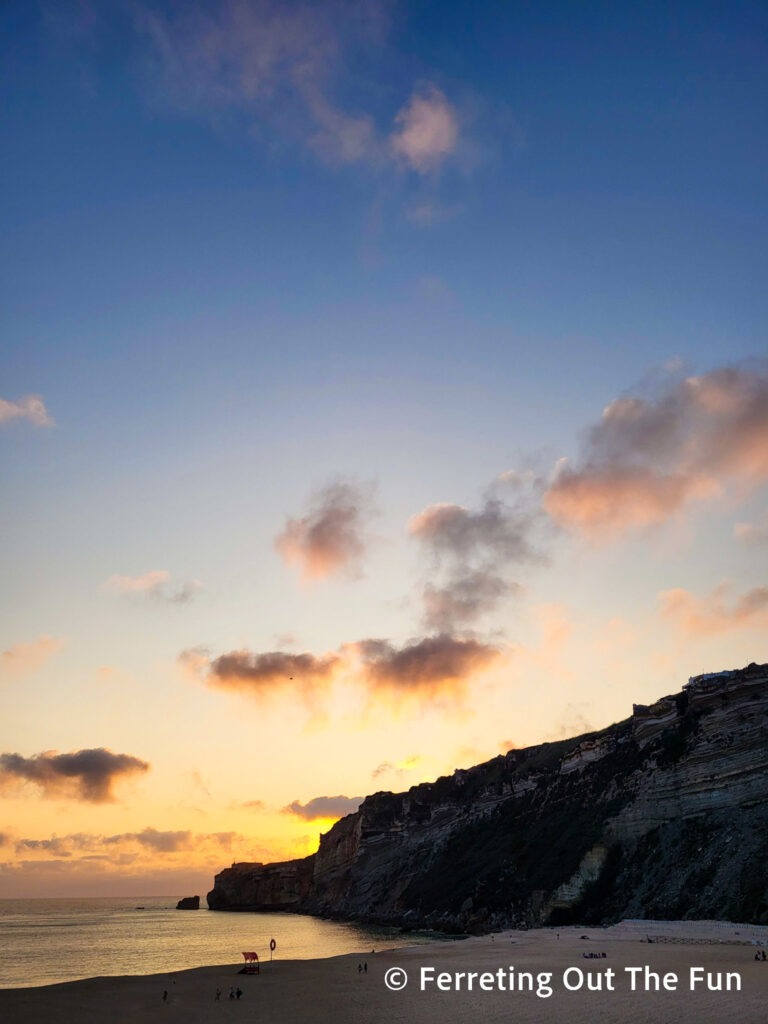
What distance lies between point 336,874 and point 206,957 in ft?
366

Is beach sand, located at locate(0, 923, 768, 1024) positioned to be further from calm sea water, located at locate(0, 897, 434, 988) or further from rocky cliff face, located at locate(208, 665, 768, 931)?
calm sea water, located at locate(0, 897, 434, 988)

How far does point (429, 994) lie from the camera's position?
46469 mm

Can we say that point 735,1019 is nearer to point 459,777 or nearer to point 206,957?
point 206,957

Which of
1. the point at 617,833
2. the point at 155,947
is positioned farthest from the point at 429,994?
the point at 155,947

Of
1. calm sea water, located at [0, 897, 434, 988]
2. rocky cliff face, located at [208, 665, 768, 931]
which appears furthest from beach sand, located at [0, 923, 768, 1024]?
calm sea water, located at [0, 897, 434, 988]

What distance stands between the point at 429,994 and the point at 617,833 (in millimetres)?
60749

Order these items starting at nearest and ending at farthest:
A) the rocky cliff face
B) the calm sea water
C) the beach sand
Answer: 1. the beach sand
2. the calm sea water
3. the rocky cliff face

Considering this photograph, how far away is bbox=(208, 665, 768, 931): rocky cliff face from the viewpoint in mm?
81688

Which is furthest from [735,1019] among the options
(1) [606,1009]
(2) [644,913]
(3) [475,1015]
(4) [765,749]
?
(4) [765,749]

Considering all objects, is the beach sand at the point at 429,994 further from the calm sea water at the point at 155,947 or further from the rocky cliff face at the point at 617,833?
the calm sea water at the point at 155,947

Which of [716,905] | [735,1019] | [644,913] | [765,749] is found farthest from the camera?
[765,749]

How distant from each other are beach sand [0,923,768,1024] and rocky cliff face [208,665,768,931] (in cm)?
1498

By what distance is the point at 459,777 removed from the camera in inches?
6850

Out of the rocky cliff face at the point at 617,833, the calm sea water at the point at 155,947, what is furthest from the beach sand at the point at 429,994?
the calm sea water at the point at 155,947
